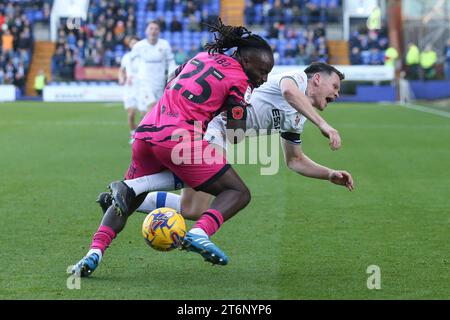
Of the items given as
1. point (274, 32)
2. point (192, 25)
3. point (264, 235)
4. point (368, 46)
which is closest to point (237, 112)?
point (264, 235)

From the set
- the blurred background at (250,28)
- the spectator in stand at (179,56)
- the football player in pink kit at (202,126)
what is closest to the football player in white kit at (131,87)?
the spectator in stand at (179,56)

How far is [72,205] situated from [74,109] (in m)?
22.2

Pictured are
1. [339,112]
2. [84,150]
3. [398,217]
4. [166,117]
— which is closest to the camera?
[166,117]

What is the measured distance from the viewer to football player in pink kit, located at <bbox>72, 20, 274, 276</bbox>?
6.39 meters

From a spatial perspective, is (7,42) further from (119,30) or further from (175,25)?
(175,25)

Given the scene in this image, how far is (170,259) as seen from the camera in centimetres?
732

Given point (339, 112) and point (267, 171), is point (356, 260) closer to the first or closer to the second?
point (267, 171)

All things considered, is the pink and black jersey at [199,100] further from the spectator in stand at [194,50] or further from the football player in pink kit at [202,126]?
the spectator in stand at [194,50]

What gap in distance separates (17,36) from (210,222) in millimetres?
40300

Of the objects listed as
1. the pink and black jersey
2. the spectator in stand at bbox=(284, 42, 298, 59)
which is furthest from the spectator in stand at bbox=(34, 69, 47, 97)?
the pink and black jersey

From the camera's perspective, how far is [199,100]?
6418mm

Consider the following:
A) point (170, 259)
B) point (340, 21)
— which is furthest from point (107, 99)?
point (170, 259)

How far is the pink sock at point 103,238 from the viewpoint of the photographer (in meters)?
6.71

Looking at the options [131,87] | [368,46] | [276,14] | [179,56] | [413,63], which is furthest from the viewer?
[276,14]
